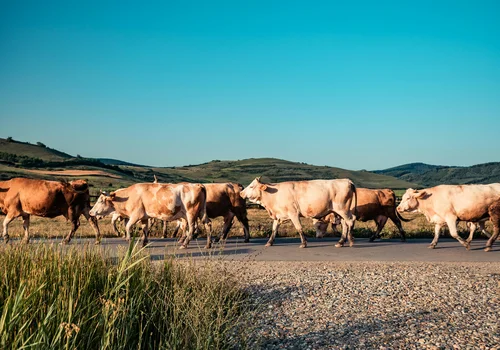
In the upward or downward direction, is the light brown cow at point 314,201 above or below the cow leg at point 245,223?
above

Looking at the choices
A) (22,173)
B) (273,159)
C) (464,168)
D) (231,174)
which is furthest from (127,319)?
(464,168)

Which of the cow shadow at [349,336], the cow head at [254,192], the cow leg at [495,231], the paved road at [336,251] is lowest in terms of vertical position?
the cow shadow at [349,336]

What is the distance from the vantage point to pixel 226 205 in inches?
746

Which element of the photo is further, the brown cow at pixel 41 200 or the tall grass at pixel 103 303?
the brown cow at pixel 41 200

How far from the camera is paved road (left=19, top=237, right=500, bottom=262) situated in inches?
563

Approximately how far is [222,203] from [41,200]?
6.05 m

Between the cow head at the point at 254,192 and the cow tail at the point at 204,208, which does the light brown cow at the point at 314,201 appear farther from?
the cow tail at the point at 204,208

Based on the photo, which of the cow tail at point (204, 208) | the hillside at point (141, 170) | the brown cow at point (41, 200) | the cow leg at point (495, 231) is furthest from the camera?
the hillside at point (141, 170)

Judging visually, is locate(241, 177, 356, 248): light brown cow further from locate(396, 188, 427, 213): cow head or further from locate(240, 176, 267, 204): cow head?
locate(396, 188, 427, 213): cow head

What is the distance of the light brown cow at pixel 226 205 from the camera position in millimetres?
18734

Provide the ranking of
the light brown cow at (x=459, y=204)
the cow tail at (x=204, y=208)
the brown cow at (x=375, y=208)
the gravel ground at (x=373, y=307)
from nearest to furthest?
the gravel ground at (x=373, y=307) < the light brown cow at (x=459, y=204) < the cow tail at (x=204, y=208) < the brown cow at (x=375, y=208)

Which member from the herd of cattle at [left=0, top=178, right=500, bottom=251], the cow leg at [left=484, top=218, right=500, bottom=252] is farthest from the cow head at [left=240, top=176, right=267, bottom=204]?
the cow leg at [left=484, top=218, right=500, bottom=252]

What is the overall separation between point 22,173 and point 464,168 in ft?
472

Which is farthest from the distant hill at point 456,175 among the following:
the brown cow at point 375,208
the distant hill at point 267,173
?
the brown cow at point 375,208
